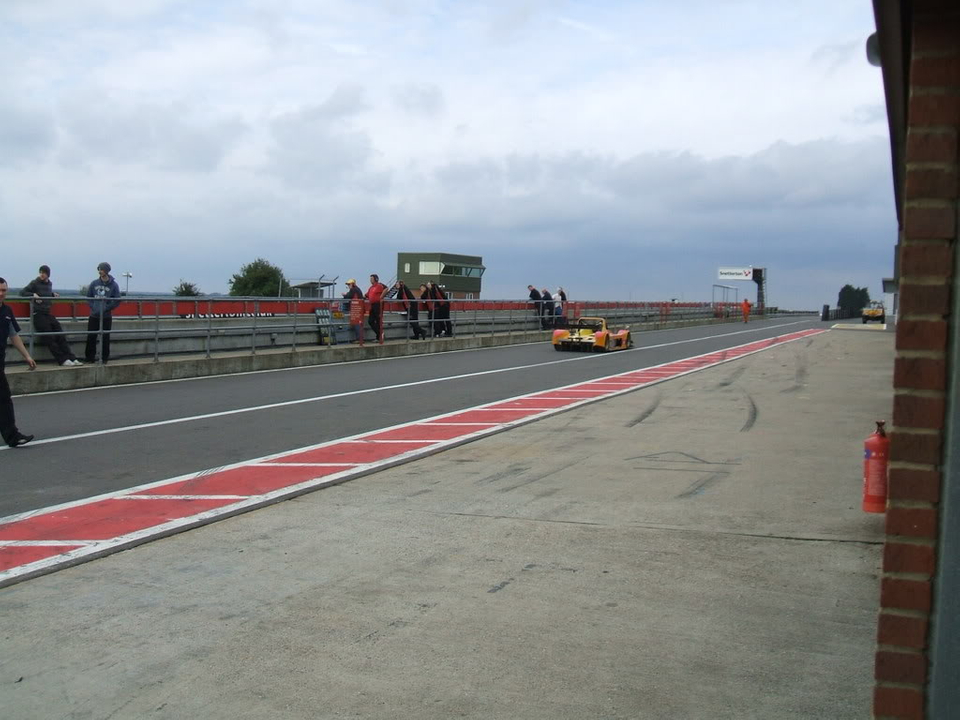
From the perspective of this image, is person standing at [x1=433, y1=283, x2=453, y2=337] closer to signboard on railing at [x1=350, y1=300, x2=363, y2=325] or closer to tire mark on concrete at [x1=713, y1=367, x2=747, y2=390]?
signboard on railing at [x1=350, y1=300, x2=363, y2=325]

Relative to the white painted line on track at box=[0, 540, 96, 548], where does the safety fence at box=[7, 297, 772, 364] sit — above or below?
above

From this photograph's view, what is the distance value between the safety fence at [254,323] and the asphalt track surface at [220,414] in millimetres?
1473

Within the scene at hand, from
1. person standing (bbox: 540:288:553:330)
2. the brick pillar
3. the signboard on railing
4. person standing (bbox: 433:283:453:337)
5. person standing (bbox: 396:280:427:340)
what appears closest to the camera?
the brick pillar

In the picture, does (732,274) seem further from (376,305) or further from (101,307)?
(101,307)

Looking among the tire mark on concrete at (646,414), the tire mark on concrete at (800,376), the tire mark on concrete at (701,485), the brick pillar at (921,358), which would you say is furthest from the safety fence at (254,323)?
the brick pillar at (921,358)

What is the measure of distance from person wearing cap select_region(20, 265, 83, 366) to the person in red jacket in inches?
417

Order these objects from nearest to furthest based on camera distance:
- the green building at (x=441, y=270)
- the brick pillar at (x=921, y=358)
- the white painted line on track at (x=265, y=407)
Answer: the brick pillar at (x=921, y=358) < the white painted line on track at (x=265, y=407) < the green building at (x=441, y=270)

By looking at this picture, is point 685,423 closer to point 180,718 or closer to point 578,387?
point 578,387

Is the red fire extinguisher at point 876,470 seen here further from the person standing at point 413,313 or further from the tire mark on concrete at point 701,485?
the person standing at point 413,313

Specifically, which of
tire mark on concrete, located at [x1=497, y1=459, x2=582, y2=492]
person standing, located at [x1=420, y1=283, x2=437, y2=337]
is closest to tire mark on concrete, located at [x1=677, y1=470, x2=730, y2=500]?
tire mark on concrete, located at [x1=497, y1=459, x2=582, y2=492]

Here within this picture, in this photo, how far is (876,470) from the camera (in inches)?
285

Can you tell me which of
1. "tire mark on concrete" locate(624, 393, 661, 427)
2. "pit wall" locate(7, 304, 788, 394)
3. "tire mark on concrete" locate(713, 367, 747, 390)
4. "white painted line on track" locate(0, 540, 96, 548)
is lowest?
"white painted line on track" locate(0, 540, 96, 548)

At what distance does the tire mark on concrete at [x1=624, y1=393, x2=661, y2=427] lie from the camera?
45.5 ft

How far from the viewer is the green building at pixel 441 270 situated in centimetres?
7406
